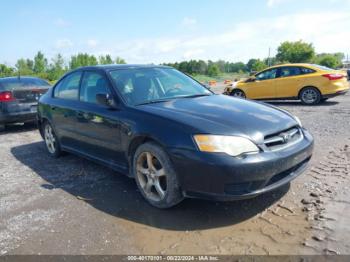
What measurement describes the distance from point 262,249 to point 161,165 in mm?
1248

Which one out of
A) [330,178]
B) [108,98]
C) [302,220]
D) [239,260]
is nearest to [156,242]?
[239,260]

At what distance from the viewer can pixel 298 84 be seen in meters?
11.2

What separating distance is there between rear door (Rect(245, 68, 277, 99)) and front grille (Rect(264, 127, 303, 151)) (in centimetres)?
857

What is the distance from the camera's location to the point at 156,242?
9.76ft

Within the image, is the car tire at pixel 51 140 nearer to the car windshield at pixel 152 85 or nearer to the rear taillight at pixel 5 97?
the car windshield at pixel 152 85

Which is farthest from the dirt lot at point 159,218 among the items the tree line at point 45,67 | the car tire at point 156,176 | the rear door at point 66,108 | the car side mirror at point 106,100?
the tree line at point 45,67

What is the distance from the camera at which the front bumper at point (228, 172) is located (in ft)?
9.75

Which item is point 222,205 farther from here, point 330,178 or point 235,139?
point 330,178

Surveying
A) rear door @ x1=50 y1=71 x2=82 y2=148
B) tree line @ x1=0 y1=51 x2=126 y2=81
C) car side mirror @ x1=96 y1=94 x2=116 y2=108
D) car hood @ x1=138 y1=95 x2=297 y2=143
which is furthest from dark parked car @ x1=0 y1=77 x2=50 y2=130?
tree line @ x1=0 y1=51 x2=126 y2=81

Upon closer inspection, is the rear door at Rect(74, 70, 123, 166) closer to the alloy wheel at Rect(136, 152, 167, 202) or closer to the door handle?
the door handle

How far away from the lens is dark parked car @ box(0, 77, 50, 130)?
8.04m

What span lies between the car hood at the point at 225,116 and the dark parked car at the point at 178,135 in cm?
1

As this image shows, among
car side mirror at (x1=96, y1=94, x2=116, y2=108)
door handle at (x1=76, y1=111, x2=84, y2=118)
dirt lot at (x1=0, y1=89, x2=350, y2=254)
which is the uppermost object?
car side mirror at (x1=96, y1=94, x2=116, y2=108)

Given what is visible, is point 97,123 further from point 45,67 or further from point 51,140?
point 45,67
